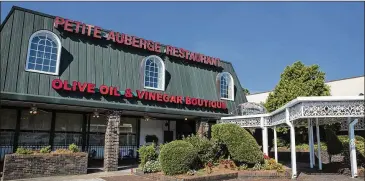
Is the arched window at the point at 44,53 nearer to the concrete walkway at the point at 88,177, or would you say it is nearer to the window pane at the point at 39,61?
the window pane at the point at 39,61

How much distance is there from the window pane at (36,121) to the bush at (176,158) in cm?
754

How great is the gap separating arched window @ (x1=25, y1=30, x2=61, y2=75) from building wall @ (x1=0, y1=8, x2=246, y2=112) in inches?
9.4

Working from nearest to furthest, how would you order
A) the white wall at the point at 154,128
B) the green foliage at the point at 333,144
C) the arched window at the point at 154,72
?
1. the green foliage at the point at 333,144
2. the arched window at the point at 154,72
3. the white wall at the point at 154,128

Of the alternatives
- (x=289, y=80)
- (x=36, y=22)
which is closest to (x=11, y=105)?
(x=36, y=22)

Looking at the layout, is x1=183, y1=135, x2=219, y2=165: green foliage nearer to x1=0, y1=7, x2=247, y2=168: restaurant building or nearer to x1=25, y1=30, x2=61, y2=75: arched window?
x1=0, y1=7, x2=247, y2=168: restaurant building

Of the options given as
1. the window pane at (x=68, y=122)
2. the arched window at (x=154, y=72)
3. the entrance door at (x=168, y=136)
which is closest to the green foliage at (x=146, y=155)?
the arched window at (x=154, y=72)

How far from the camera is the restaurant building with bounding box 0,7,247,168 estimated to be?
12.7 metres

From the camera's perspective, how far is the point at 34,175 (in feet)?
38.0

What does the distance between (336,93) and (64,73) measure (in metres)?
27.0

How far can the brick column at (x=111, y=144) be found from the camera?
13.8 m

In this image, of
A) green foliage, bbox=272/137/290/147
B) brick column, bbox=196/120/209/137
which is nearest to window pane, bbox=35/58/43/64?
brick column, bbox=196/120/209/137

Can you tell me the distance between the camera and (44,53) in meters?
13.3

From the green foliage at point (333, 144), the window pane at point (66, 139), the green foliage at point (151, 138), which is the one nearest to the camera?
the green foliage at point (333, 144)

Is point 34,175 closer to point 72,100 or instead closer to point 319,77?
point 72,100
